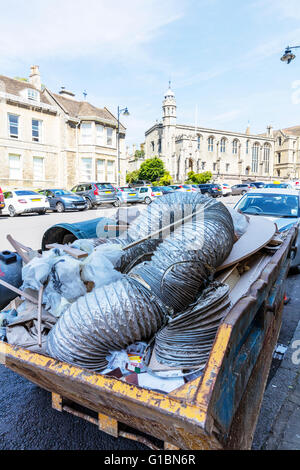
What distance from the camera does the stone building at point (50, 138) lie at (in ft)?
77.8

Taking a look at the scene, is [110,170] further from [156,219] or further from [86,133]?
[156,219]

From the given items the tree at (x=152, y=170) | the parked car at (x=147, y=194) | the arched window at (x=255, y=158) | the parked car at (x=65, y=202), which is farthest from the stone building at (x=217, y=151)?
the parked car at (x=65, y=202)

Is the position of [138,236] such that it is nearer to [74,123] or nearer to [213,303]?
[213,303]

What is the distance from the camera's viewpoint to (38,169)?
25.8 metres

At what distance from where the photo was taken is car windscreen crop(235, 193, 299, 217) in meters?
5.86

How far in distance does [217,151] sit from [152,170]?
26.9 m

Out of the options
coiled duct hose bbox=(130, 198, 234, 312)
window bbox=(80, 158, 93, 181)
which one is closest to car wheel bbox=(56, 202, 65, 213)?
window bbox=(80, 158, 93, 181)

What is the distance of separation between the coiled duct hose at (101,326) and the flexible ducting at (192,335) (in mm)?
147

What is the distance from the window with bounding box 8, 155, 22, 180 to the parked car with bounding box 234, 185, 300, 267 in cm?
2218

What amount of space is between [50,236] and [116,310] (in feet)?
6.83

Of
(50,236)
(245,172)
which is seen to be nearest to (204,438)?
(50,236)

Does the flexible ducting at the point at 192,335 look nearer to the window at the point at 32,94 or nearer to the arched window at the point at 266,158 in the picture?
the window at the point at 32,94

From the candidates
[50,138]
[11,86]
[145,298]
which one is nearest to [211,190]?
[50,138]

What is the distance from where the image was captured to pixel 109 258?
2.39m
